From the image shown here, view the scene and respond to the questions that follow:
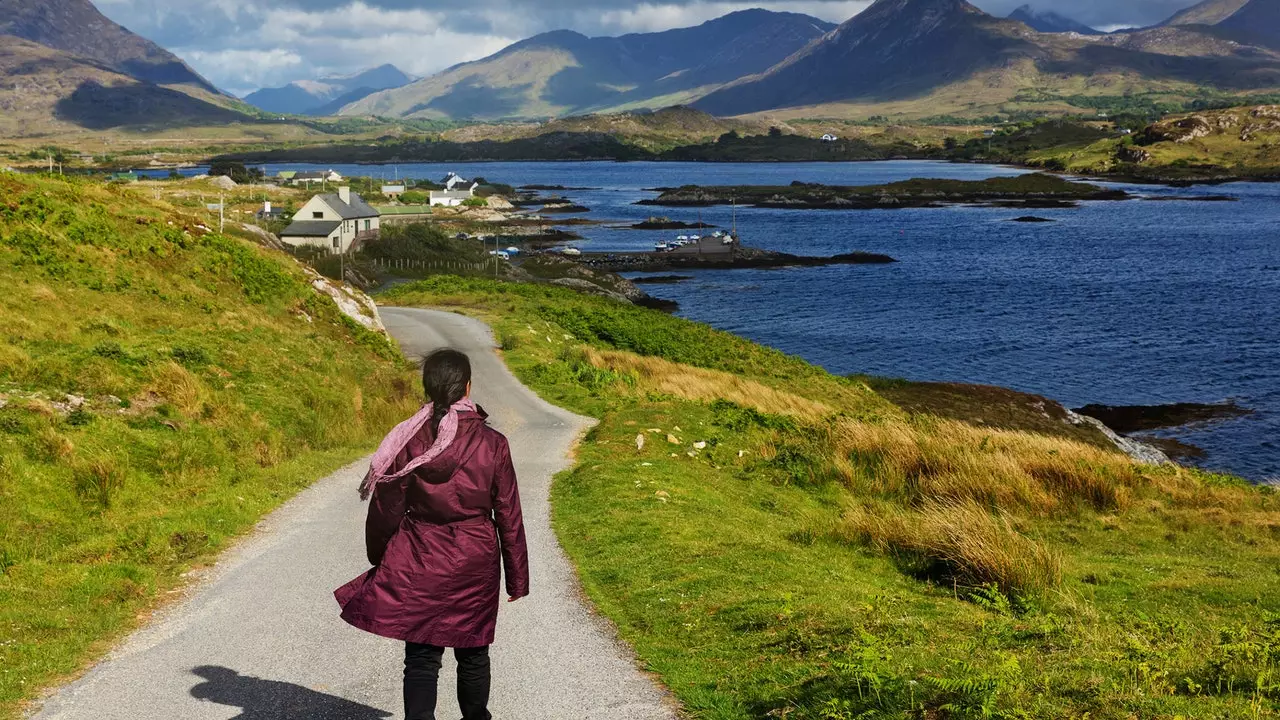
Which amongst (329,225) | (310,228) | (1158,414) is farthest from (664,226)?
(1158,414)

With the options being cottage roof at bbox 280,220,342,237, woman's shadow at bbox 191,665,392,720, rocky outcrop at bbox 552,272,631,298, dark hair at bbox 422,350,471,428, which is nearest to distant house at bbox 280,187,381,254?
cottage roof at bbox 280,220,342,237

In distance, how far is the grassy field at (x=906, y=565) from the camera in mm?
7090

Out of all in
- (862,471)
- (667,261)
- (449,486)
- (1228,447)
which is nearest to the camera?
(449,486)

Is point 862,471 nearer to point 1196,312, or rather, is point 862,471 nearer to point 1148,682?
point 1148,682

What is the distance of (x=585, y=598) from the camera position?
11.0m

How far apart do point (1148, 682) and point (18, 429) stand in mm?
14383

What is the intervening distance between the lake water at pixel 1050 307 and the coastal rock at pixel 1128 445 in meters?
2.40

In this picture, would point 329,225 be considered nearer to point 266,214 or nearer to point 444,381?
point 266,214

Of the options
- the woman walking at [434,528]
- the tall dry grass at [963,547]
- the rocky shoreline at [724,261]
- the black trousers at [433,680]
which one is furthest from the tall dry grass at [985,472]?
the rocky shoreline at [724,261]

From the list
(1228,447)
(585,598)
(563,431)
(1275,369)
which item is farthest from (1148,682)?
(1275,369)

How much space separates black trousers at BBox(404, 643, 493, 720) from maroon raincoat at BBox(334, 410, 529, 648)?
8.0 inches

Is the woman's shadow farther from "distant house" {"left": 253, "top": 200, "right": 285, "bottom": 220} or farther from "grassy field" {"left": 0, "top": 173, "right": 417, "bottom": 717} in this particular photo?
"distant house" {"left": 253, "top": 200, "right": 285, "bottom": 220}

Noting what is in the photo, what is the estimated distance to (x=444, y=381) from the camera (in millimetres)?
6547

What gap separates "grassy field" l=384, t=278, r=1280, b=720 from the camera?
23.3ft
